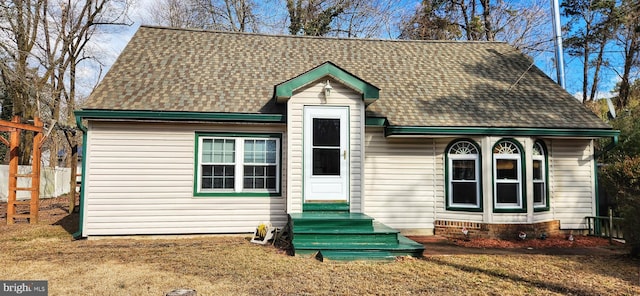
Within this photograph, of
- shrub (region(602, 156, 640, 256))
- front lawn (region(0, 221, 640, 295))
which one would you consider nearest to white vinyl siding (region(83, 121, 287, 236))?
front lawn (region(0, 221, 640, 295))

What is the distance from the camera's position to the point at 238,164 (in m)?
8.38

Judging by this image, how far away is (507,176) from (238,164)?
19.5ft

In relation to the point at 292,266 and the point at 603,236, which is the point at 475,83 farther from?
the point at 292,266

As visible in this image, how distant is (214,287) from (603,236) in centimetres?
864

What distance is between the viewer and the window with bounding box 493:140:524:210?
27.6ft

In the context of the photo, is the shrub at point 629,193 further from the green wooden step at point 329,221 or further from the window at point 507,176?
the green wooden step at point 329,221

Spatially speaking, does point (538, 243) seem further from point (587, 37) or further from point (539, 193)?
point (587, 37)

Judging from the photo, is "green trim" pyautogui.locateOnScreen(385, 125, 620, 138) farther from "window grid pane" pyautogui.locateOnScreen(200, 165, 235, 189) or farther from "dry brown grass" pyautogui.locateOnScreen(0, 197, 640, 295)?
"window grid pane" pyautogui.locateOnScreen(200, 165, 235, 189)

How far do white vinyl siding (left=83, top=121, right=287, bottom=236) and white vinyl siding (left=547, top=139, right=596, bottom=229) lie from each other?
21.0 feet

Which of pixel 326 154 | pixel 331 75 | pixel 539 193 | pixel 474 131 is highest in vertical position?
pixel 331 75

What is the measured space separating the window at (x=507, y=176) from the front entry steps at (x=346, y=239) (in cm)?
278

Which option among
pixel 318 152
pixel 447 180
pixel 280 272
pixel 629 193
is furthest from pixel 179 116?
pixel 629 193

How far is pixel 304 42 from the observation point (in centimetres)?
1184

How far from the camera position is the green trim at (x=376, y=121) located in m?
8.38
